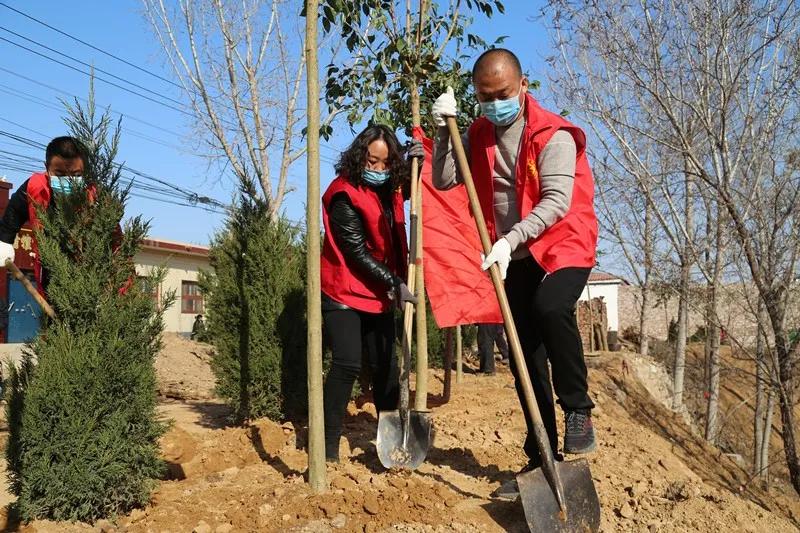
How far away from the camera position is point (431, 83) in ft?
16.8

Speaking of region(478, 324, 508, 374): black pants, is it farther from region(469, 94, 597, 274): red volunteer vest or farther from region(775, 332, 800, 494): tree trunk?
region(469, 94, 597, 274): red volunteer vest

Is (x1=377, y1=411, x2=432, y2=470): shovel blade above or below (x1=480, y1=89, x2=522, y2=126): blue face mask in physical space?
below

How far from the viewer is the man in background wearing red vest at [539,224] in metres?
2.98

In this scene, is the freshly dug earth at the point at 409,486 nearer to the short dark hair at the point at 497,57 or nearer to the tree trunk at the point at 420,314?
the tree trunk at the point at 420,314

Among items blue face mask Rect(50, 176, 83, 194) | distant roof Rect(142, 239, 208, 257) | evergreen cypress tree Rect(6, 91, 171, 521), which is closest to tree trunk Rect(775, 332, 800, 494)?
evergreen cypress tree Rect(6, 91, 171, 521)

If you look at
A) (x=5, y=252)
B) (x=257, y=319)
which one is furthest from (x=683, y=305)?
(x=5, y=252)

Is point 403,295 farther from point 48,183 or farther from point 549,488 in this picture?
point 48,183

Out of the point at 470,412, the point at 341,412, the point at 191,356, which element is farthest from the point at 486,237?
the point at 191,356

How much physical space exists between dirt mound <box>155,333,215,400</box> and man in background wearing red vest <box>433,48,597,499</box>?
4760 mm

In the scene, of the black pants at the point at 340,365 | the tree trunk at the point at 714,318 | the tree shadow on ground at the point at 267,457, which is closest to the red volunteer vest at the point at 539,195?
the black pants at the point at 340,365

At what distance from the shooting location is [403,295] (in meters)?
3.84

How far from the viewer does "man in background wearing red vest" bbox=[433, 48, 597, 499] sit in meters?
2.98

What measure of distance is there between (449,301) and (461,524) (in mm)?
1758

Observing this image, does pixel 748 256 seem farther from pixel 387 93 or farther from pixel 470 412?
pixel 387 93
